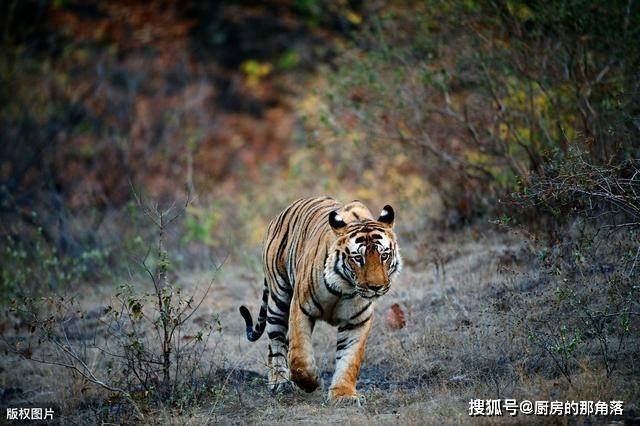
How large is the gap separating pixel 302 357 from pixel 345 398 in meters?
0.44

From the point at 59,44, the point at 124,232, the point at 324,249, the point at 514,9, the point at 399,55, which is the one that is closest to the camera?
the point at 324,249

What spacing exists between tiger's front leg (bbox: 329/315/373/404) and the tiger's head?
1.27 feet

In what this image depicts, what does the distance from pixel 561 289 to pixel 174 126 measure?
10828 mm

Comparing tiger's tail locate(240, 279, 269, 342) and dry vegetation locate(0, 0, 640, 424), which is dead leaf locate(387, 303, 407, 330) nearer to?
dry vegetation locate(0, 0, 640, 424)

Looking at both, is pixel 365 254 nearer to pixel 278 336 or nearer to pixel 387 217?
pixel 387 217

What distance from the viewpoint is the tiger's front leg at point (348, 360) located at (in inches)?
236

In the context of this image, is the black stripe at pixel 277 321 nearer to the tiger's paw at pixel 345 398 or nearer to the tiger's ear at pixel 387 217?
the tiger's paw at pixel 345 398

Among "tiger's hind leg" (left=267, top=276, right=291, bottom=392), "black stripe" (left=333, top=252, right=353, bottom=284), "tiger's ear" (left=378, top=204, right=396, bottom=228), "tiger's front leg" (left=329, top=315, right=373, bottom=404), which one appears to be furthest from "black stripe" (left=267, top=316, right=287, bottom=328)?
"tiger's ear" (left=378, top=204, right=396, bottom=228)

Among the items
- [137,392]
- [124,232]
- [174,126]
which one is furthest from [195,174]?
[137,392]

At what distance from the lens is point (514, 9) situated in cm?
900

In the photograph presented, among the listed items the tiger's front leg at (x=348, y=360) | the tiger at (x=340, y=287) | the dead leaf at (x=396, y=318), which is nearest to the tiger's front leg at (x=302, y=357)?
the tiger at (x=340, y=287)

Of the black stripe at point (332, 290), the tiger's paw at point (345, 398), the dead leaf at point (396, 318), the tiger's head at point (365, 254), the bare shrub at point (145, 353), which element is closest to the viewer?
the tiger's head at point (365, 254)

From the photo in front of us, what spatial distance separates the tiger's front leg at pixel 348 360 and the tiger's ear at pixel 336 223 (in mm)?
701

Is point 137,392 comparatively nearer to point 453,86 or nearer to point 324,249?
point 324,249
